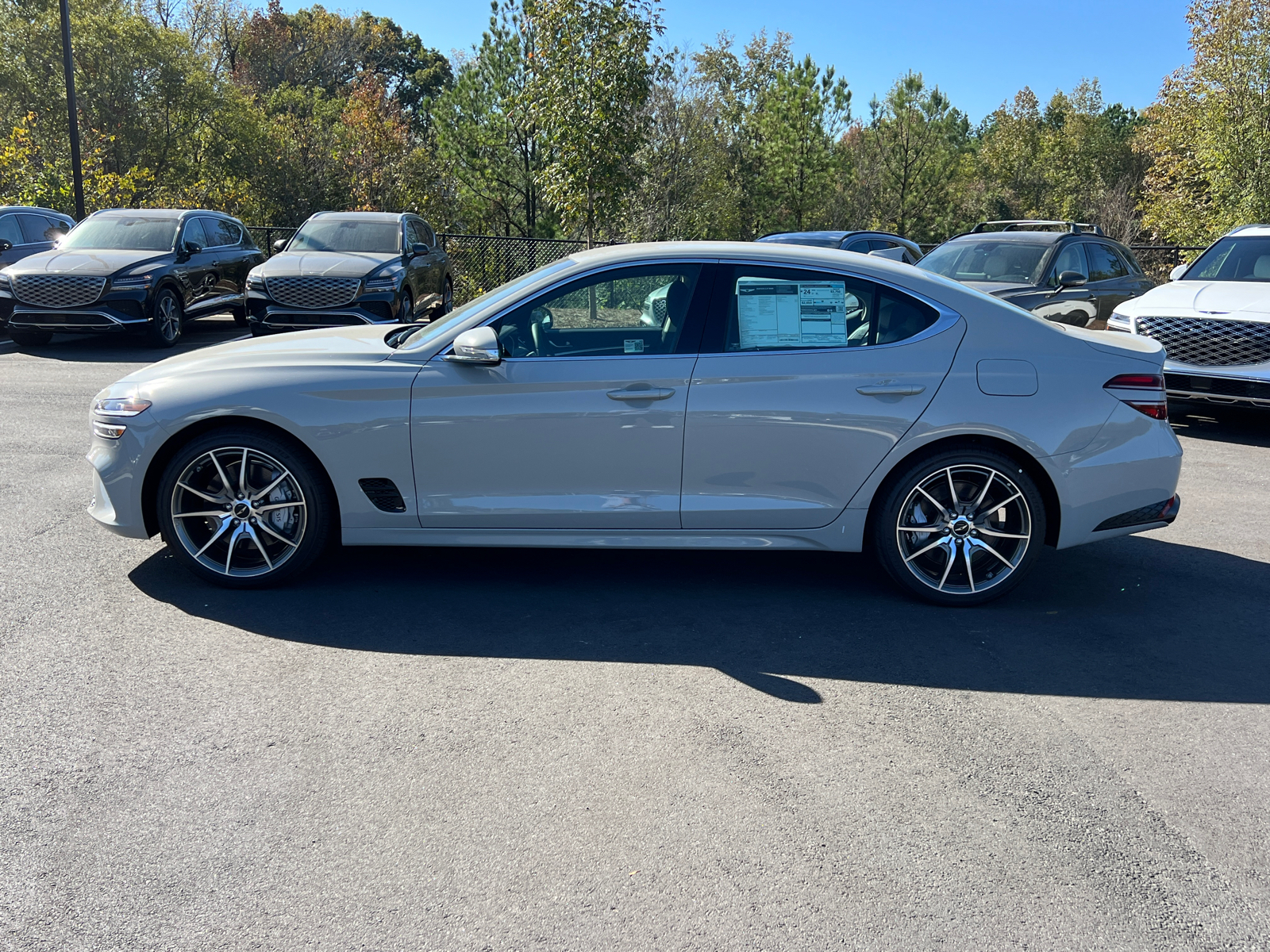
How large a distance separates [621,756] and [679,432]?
5.65 ft

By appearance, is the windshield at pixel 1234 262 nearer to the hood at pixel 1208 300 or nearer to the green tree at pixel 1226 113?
the hood at pixel 1208 300

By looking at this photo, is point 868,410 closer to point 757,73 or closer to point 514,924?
point 514,924

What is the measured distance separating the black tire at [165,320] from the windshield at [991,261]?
31.7ft

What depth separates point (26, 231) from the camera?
53.9 ft

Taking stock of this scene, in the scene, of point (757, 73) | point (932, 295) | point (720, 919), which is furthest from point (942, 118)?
point (720, 919)


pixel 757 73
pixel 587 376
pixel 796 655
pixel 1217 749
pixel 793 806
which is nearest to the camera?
pixel 793 806

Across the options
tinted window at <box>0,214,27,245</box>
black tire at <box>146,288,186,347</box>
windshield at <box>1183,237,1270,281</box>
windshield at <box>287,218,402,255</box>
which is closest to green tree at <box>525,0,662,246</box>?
windshield at <box>287,218,402,255</box>

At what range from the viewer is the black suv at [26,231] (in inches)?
629

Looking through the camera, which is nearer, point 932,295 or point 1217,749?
point 1217,749

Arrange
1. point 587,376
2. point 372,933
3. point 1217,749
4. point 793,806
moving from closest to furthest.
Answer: point 372,933
point 793,806
point 1217,749
point 587,376

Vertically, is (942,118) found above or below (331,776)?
above

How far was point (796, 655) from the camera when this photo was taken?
4.50 meters

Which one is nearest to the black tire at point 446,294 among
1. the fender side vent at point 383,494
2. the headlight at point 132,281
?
the headlight at point 132,281

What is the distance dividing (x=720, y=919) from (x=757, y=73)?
149 ft
